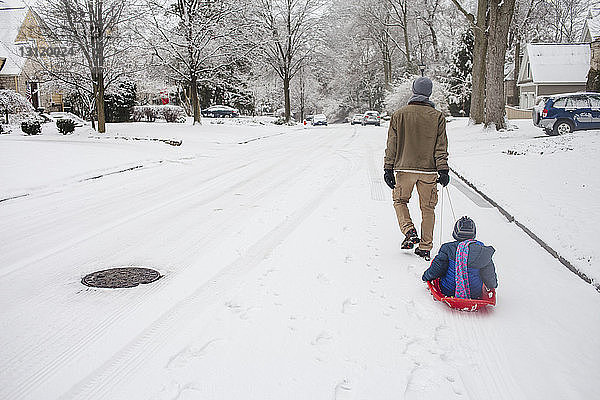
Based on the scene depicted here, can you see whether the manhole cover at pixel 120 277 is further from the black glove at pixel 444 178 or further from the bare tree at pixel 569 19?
the bare tree at pixel 569 19

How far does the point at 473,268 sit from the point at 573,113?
1810 cm

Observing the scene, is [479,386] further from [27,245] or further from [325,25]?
[325,25]

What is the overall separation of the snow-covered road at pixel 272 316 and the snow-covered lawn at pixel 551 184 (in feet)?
1.16

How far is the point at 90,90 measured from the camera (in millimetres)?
25141

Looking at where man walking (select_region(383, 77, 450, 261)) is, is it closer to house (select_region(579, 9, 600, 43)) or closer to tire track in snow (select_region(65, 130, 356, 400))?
tire track in snow (select_region(65, 130, 356, 400))

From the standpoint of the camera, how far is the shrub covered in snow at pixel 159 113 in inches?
1332

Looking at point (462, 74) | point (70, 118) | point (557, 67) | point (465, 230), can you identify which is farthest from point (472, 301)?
point (462, 74)

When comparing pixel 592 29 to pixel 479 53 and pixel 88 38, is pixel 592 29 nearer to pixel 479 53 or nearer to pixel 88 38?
pixel 479 53

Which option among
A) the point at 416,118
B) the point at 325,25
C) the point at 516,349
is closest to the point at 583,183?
the point at 416,118

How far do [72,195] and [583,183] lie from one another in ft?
32.4

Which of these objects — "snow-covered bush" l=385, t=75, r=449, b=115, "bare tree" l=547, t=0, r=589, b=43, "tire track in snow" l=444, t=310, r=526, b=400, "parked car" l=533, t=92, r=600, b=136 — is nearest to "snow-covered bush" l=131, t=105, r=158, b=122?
"snow-covered bush" l=385, t=75, r=449, b=115

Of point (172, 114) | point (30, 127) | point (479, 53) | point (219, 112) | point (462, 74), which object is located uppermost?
point (462, 74)

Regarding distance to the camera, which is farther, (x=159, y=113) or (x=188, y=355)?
(x=159, y=113)

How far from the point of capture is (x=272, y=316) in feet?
13.8
